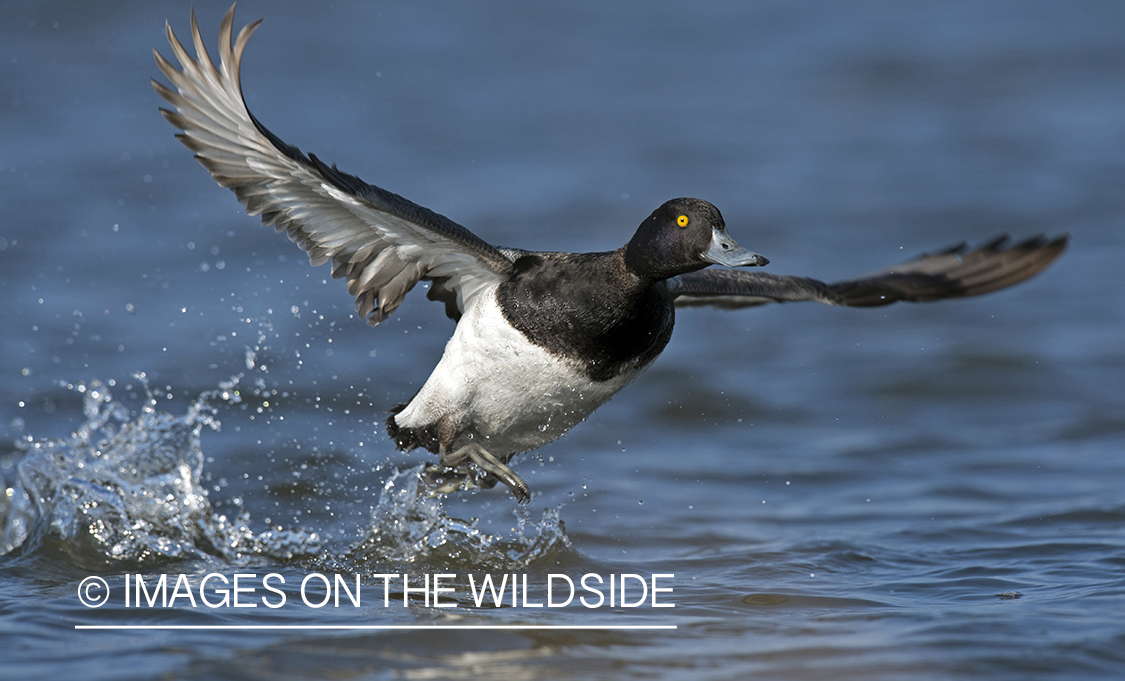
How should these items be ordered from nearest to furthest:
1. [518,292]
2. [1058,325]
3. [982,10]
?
[518,292] → [1058,325] → [982,10]

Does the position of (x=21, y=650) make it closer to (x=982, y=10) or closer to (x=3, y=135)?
(x=3, y=135)

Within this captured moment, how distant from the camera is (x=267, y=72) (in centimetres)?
1577

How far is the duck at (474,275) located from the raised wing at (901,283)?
0.24 metres

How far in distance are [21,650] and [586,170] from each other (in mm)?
10081

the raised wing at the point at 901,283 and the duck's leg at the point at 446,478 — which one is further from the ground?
the raised wing at the point at 901,283

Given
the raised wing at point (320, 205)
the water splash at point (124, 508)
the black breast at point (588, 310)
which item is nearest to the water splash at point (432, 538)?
the water splash at point (124, 508)

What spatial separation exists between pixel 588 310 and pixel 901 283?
6.88 ft

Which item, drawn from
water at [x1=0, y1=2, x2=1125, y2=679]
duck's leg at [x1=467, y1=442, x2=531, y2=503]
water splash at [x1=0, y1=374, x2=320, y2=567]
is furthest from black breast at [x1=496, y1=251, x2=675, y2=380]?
water splash at [x1=0, y1=374, x2=320, y2=567]

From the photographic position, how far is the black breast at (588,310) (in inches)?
193

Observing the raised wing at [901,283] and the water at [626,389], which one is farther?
the raised wing at [901,283]

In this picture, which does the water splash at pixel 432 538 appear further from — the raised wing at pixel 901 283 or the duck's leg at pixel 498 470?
the raised wing at pixel 901 283

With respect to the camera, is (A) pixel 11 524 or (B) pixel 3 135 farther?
(B) pixel 3 135

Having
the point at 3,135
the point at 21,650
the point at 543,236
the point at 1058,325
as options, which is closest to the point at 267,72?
the point at 3,135

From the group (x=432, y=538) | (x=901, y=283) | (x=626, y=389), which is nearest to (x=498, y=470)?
(x=432, y=538)
